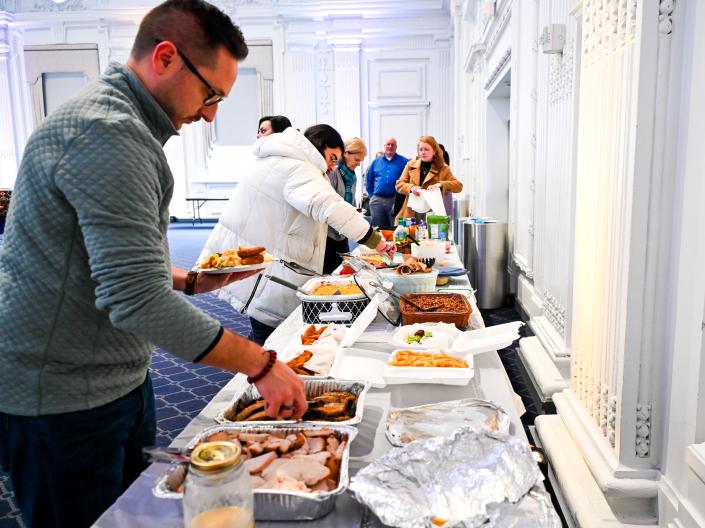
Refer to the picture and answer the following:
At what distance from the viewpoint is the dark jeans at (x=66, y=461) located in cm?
109

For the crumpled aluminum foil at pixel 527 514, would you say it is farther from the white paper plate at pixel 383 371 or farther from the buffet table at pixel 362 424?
the white paper plate at pixel 383 371

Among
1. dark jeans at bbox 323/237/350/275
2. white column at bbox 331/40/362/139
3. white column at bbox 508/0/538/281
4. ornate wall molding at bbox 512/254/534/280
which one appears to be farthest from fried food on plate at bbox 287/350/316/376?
white column at bbox 331/40/362/139

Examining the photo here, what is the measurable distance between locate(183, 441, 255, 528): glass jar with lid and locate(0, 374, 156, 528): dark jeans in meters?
0.48

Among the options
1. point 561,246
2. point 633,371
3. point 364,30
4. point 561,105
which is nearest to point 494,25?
point 561,105

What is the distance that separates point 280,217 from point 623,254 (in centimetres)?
140

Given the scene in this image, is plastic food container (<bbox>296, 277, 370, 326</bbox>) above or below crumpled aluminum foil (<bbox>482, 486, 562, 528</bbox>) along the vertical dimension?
above

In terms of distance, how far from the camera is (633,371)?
1.61m

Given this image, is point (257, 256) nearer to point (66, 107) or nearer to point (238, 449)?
point (66, 107)

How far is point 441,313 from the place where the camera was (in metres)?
1.87

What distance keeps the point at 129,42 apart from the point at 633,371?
1279cm

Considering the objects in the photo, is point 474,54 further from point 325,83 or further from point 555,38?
point 325,83

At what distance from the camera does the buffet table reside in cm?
93

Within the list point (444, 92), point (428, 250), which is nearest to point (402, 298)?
point (428, 250)

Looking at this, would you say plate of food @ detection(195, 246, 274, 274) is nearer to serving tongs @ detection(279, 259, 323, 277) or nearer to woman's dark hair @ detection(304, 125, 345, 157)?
serving tongs @ detection(279, 259, 323, 277)
